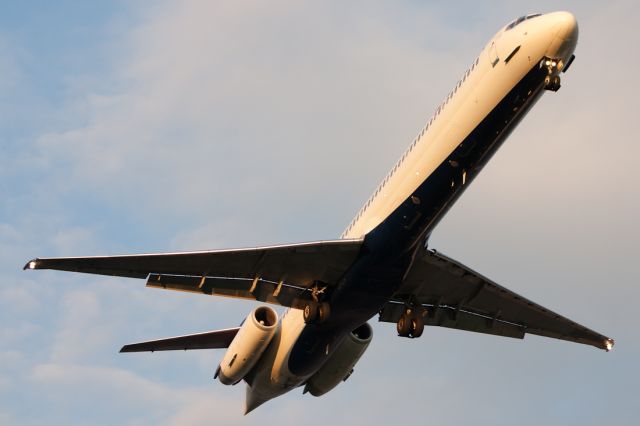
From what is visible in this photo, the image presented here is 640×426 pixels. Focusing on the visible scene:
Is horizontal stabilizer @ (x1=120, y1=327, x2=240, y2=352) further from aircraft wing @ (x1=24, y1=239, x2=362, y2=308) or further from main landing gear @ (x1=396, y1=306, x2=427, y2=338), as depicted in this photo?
main landing gear @ (x1=396, y1=306, x2=427, y2=338)

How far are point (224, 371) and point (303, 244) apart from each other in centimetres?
605

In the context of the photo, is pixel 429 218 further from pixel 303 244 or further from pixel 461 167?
pixel 303 244

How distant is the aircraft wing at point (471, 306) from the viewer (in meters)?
31.1

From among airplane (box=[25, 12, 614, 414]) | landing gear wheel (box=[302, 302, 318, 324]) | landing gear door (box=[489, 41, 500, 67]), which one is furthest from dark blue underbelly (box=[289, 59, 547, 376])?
landing gear door (box=[489, 41, 500, 67])

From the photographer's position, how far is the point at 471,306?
3347 cm

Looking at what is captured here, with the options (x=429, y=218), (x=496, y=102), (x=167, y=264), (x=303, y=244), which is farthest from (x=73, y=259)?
(x=496, y=102)

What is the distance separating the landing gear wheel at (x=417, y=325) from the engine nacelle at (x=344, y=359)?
2104 millimetres

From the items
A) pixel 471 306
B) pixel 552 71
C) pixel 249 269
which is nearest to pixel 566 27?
pixel 552 71

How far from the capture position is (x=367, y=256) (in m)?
27.9

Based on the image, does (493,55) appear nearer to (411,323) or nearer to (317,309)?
(317,309)

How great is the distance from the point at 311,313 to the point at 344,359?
393cm

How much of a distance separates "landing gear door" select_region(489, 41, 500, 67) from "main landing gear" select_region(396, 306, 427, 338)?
29.4 ft

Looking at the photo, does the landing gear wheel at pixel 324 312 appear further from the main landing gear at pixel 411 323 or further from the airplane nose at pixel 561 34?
the airplane nose at pixel 561 34

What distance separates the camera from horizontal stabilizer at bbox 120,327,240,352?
32500mm
